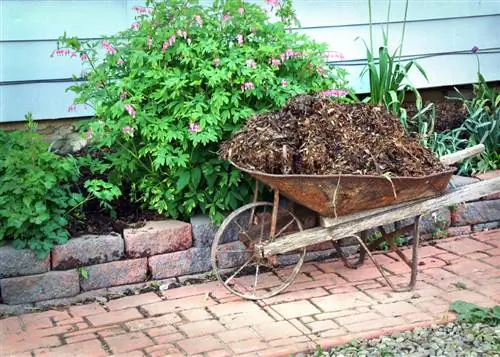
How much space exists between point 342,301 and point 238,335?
0.75 m

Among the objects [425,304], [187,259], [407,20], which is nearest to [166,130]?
[187,259]

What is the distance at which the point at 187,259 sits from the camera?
196 inches

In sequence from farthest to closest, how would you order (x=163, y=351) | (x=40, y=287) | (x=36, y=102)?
(x=36, y=102)
(x=40, y=287)
(x=163, y=351)

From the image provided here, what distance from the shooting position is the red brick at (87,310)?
455 cm

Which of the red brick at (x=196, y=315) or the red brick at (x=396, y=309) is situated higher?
the red brick at (x=396, y=309)

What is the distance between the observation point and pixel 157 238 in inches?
192

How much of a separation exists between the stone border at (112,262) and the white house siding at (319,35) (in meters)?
1.39

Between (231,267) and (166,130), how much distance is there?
945mm

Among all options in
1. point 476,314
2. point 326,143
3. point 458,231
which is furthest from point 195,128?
point 458,231

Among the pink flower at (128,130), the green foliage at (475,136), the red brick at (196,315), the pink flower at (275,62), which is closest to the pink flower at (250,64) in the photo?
the pink flower at (275,62)

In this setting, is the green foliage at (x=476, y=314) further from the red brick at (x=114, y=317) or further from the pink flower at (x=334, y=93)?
the red brick at (x=114, y=317)

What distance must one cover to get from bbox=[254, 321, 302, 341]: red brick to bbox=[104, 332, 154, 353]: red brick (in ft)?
1.89

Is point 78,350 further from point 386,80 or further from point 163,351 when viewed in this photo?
point 386,80

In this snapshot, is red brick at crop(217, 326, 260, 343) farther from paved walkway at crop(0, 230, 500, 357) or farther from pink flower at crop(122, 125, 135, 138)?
pink flower at crop(122, 125, 135, 138)
